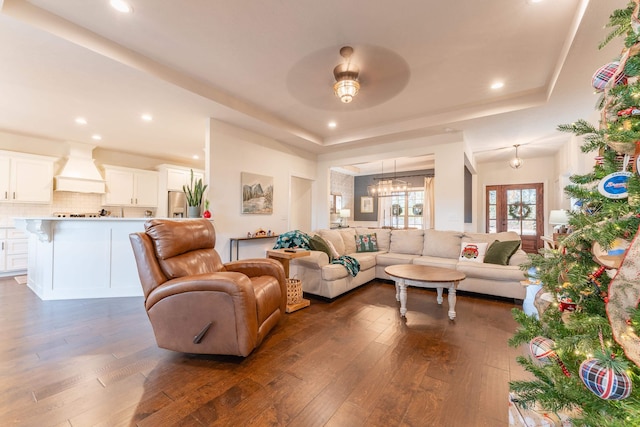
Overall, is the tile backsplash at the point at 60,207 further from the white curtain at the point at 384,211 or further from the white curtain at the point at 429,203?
the white curtain at the point at 429,203

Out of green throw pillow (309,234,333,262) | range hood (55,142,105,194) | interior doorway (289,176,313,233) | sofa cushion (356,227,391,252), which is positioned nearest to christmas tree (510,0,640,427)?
green throw pillow (309,234,333,262)

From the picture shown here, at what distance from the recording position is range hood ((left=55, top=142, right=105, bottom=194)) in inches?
213

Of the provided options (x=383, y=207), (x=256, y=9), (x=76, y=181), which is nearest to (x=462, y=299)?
(x=256, y=9)

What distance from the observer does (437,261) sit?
406 cm

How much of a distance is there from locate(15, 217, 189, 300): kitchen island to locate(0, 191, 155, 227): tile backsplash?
6.53 feet

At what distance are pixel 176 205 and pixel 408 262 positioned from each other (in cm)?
586

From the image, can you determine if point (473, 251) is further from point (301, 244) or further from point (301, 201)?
point (301, 201)

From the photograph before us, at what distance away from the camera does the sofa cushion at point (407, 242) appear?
469 cm

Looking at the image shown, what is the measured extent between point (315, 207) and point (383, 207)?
350 cm

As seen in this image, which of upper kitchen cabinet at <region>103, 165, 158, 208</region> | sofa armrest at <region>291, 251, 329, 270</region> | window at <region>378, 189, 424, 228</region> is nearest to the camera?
sofa armrest at <region>291, 251, 329, 270</region>

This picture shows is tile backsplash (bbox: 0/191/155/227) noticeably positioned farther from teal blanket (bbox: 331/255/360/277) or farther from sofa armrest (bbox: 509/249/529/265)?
sofa armrest (bbox: 509/249/529/265)

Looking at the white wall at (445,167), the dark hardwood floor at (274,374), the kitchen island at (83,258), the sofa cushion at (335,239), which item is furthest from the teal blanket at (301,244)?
the white wall at (445,167)

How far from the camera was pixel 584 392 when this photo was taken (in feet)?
2.97

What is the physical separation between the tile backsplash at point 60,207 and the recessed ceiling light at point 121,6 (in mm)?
5318
